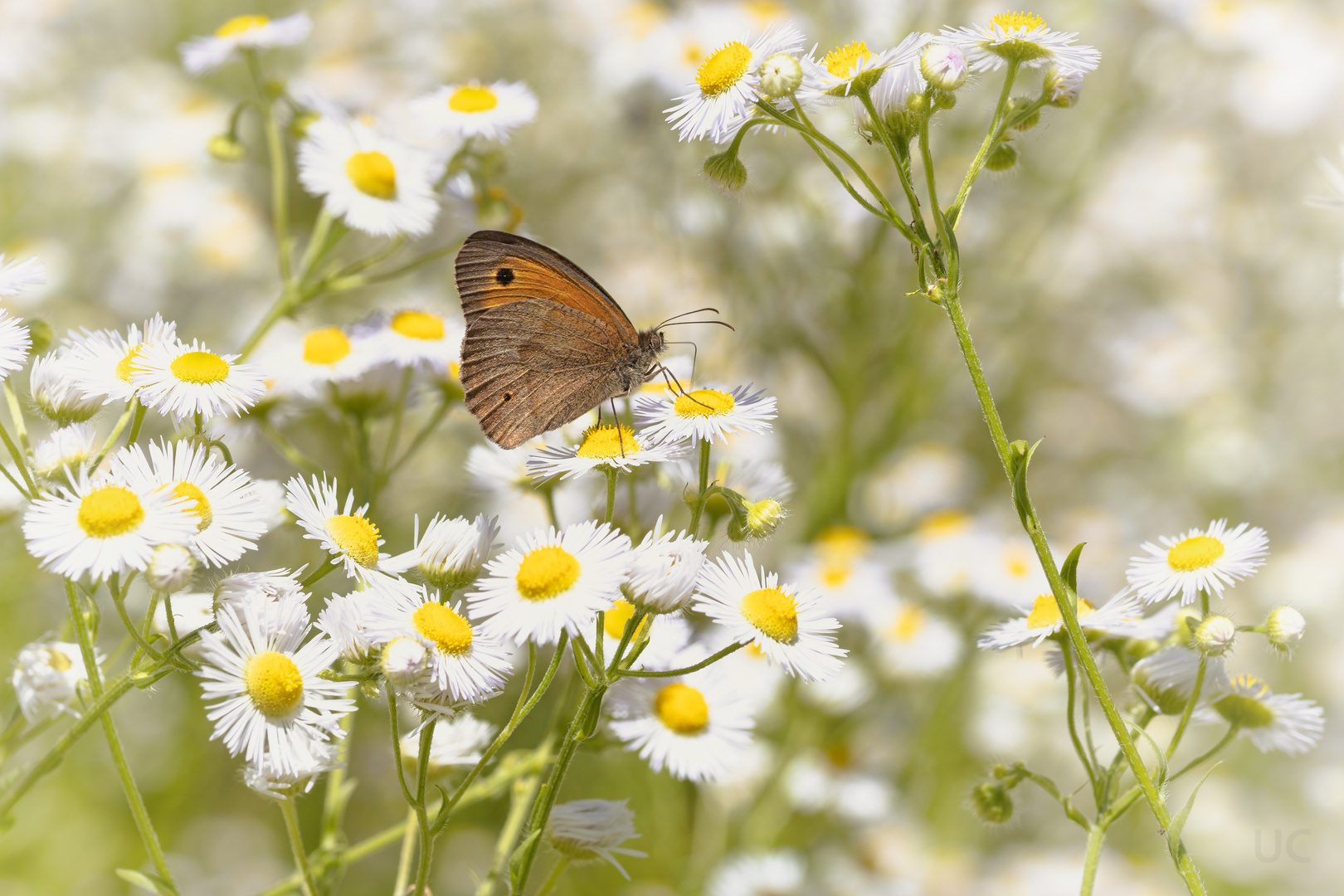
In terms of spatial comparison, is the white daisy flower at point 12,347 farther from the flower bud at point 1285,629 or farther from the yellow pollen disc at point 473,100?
the flower bud at point 1285,629

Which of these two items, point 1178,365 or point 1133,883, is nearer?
point 1133,883

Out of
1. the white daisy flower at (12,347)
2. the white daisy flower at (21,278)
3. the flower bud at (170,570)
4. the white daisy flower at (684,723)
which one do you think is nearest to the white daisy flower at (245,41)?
the white daisy flower at (21,278)

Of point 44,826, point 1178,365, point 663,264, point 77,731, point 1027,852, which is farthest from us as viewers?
point 1178,365

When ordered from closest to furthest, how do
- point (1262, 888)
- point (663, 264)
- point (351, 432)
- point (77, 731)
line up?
point (77, 731), point (351, 432), point (1262, 888), point (663, 264)

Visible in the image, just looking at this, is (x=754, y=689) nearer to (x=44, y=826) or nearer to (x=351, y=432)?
(x=351, y=432)

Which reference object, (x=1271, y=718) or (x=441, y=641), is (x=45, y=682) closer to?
(x=441, y=641)

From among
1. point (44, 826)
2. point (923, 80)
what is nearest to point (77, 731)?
point (923, 80)

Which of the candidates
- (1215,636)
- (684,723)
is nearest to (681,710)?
(684,723)
